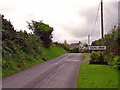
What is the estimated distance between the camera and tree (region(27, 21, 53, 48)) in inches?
1270

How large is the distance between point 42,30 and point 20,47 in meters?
14.2

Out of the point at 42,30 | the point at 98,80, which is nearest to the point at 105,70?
the point at 98,80

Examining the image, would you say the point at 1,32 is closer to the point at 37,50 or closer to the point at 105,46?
the point at 37,50

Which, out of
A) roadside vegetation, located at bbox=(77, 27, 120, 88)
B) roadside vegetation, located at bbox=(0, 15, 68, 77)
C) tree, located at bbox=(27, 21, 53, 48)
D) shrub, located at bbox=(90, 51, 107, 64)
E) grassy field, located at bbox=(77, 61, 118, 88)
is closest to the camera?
grassy field, located at bbox=(77, 61, 118, 88)

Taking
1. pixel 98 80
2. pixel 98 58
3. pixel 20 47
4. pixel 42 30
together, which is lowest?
pixel 98 80

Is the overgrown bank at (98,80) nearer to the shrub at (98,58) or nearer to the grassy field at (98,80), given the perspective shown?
the grassy field at (98,80)

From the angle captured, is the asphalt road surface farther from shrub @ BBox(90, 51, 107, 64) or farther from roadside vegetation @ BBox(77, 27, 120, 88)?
shrub @ BBox(90, 51, 107, 64)

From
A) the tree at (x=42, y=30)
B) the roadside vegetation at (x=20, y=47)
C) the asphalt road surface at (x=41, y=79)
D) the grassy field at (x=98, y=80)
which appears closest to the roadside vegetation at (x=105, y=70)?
the grassy field at (x=98, y=80)

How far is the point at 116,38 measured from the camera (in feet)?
41.2

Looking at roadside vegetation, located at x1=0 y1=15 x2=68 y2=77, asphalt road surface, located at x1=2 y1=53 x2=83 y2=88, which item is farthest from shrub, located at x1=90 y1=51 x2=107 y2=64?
roadside vegetation, located at x1=0 y1=15 x2=68 y2=77

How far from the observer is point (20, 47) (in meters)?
18.3

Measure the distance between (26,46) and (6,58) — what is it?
7.59m

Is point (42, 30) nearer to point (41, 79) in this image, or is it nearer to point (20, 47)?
point (20, 47)

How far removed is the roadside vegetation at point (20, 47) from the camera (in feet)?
42.9
